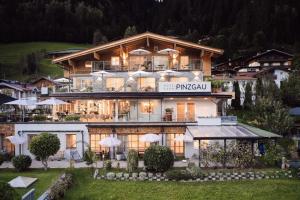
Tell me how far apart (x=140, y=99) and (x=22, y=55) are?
82.9m

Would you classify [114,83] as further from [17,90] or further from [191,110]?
[17,90]

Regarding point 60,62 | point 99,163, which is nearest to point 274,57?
point 60,62

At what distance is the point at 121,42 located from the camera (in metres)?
42.0

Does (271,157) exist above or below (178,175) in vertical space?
above

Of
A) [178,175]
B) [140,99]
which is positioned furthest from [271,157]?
[140,99]

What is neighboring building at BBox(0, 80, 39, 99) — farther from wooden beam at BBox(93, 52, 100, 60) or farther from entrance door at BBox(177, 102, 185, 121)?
entrance door at BBox(177, 102, 185, 121)

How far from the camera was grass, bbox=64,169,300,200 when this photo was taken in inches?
995

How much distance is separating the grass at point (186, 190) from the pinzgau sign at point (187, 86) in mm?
12024

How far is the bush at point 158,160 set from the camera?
96.4 ft

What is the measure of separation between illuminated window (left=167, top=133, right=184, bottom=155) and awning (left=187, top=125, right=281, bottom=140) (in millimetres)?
1983

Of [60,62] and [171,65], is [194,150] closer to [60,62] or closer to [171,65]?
[171,65]

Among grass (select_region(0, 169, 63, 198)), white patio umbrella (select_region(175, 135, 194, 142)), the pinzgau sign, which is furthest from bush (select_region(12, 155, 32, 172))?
the pinzgau sign

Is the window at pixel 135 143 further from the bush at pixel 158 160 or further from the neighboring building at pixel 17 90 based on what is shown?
the neighboring building at pixel 17 90

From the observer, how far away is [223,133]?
3198 cm
